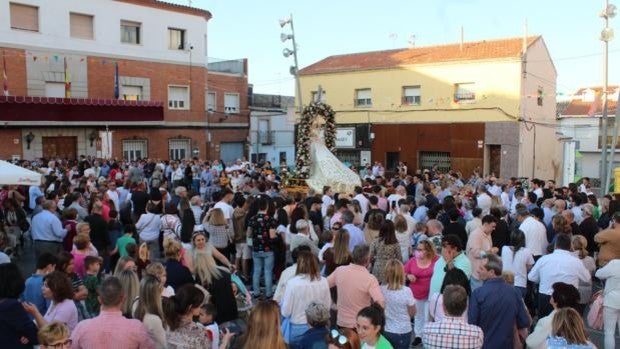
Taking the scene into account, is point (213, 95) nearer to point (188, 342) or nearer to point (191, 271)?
point (191, 271)

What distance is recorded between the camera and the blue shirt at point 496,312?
4758 mm

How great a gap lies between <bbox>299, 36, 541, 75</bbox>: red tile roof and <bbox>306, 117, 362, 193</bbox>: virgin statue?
10.8 m

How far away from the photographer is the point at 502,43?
85.1 ft

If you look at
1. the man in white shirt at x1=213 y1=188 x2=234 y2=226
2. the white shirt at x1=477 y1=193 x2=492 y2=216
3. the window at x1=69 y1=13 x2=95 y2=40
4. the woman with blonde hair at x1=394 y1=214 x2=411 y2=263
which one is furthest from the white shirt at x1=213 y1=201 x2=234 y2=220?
the window at x1=69 y1=13 x2=95 y2=40

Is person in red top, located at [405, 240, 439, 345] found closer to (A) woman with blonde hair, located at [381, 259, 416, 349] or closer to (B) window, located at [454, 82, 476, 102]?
(A) woman with blonde hair, located at [381, 259, 416, 349]

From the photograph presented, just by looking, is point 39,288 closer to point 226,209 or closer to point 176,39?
point 226,209

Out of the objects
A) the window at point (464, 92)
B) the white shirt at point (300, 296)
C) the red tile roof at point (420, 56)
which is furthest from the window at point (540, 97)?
the white shirt at point (300, 296)

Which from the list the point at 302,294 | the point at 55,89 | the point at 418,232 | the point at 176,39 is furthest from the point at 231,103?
the point at 302,294

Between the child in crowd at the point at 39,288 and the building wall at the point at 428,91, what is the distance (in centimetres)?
2254

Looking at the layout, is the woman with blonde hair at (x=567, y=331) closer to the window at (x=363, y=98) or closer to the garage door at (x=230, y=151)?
the window at (x=363, y=98)

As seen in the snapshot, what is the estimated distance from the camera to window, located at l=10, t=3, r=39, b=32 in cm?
2391

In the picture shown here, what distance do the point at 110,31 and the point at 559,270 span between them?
25.3 meters

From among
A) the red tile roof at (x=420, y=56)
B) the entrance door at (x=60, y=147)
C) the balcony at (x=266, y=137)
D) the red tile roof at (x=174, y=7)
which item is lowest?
the entrance door at (x=60, y=147)

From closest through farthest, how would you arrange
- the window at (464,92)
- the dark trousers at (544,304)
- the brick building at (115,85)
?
the dark trousers at (544,304) → the brick building at (115,85) → the window at (464,92)
